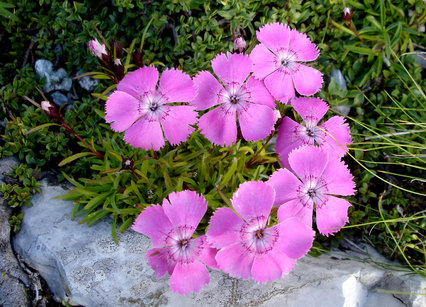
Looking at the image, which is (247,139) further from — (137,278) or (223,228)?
(137,278)

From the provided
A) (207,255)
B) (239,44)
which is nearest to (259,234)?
(207,255)

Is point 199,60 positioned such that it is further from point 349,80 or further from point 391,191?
point 391,191

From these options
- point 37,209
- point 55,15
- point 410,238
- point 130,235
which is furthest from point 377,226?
point 55,15

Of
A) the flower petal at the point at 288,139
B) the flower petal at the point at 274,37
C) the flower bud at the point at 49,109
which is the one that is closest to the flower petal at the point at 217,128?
the flower petal at the point at 288,139

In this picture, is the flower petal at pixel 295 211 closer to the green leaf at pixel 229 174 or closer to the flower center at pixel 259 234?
the flower center at pixel 259 234

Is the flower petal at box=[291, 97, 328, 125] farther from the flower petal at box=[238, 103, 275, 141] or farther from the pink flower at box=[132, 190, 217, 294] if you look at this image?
the pink flower at box=[132, 190, 217, 294]

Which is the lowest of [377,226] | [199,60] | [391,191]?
[377,226]
